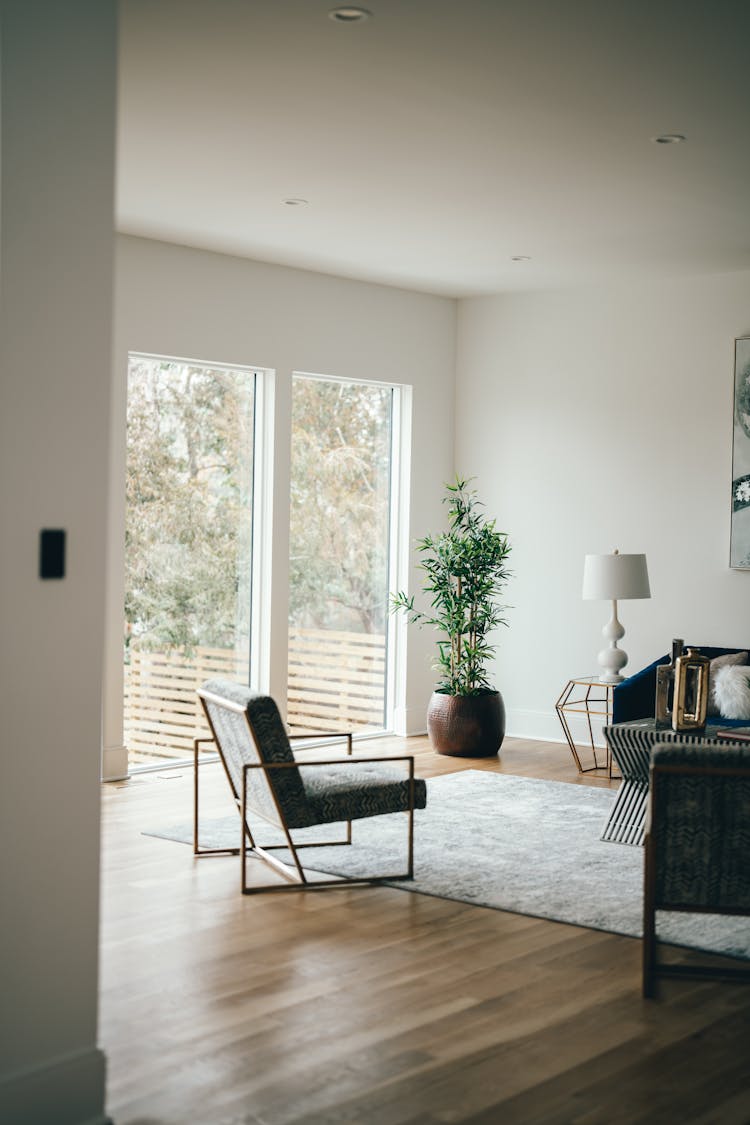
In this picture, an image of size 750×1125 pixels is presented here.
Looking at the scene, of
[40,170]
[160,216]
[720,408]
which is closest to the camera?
[40,170]

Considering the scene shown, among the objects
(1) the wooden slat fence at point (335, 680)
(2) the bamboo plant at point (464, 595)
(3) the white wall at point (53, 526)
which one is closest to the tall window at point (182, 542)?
(1) the wooden slat fence at point (335, 680)

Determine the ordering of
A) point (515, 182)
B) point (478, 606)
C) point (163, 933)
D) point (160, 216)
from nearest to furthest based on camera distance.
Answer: point (163, 933) < point (515, 182) < point (160, 216) < point (478, 606)

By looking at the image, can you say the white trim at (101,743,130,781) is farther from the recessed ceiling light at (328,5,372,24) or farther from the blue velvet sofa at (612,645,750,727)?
the recessed ceiling light at (328,5,372,24)

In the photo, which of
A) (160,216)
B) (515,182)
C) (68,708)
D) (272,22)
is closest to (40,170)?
(68,708)

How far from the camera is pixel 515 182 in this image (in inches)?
Result: 226

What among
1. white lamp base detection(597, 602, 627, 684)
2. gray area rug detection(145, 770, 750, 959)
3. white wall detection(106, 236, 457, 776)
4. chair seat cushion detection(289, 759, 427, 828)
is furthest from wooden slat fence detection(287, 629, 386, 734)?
chair seat cushion detection(289, 759, 427, 828)

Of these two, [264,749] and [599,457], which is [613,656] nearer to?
[599,457]

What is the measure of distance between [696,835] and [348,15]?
8.76ft

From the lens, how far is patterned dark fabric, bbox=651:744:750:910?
3.81 meters

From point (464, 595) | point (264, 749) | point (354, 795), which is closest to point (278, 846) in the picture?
point (354, 795)

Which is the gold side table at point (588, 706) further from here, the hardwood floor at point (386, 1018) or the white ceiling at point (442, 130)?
the hardwood floor at point (386, 1018)

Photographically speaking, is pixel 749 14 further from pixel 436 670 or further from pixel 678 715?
pixel 436 670

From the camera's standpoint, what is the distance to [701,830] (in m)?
3.83

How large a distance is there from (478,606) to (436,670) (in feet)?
2.10
